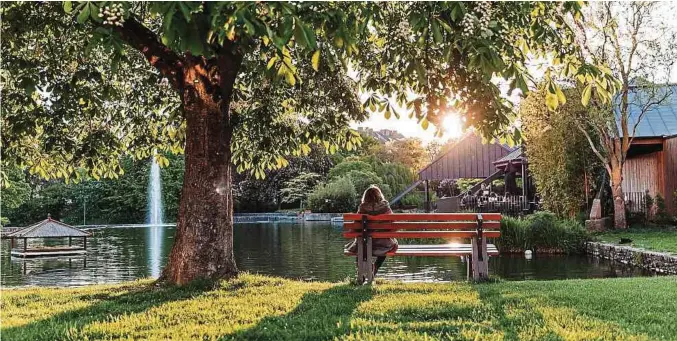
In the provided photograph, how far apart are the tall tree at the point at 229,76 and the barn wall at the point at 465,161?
908 inches

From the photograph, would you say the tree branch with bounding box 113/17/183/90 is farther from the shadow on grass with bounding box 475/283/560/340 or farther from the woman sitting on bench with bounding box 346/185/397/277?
the shadow on grass with bounding box 475/283/560/340

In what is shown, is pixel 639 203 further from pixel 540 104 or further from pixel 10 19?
pixel 10 19

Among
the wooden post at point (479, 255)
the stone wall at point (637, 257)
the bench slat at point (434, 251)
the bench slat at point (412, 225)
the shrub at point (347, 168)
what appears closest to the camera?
the bench slat at point (412, 225)

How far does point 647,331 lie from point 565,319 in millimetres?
543

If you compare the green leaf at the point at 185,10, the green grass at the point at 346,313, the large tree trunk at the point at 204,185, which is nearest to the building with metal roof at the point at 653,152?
the green grass at the point at 346,313

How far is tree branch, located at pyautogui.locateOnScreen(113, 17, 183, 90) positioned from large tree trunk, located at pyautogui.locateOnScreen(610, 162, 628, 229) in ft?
54.7

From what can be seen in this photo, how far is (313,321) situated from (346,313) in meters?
0.41

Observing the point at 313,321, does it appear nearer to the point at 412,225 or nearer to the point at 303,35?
the point at 303,35

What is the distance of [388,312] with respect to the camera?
4.97 m

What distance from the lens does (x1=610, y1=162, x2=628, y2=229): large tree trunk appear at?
1988cm

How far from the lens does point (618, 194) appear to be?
1989 centimetres

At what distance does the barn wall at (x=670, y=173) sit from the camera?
64.8 ft

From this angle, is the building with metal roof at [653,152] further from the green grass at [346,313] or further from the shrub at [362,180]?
the shrub at [362,180]

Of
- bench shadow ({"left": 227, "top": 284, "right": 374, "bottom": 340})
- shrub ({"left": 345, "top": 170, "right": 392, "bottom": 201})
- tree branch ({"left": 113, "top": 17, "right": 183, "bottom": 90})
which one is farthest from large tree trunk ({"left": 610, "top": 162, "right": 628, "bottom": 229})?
shrub ({"left": 345, "top": 170, "right": 392, "bottom": 201})
